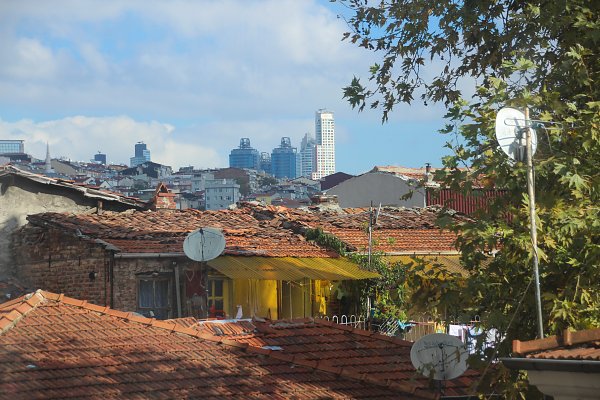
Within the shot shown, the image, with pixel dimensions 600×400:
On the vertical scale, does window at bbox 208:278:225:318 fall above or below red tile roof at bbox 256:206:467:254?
below

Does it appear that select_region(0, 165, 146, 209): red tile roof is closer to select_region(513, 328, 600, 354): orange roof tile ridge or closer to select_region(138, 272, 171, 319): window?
select_region(138, 272, 171, 319): window

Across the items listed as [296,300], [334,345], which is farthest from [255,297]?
[334,345]

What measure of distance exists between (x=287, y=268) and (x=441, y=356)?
914cm

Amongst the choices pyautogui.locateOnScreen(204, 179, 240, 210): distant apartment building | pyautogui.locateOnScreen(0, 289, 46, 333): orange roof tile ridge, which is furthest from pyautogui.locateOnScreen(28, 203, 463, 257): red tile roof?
pyautogui.locateOnScreen(204, 179, 240, 210): distant apartment building

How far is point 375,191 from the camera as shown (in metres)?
36.8

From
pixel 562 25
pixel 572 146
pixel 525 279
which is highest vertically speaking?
pixel 562 25

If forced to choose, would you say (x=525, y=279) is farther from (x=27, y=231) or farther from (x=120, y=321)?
(x=27, y=231)

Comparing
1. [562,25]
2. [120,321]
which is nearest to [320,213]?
[120,321]

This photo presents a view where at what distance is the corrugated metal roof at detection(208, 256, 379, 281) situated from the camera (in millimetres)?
19656

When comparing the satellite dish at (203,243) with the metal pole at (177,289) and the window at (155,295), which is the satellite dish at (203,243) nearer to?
the metal pole at (177,289)

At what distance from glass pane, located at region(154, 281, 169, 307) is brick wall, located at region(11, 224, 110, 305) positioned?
0.98 meters

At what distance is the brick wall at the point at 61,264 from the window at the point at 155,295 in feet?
2.23

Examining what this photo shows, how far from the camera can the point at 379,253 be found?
897 inches

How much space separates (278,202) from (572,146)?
47.9 metres
